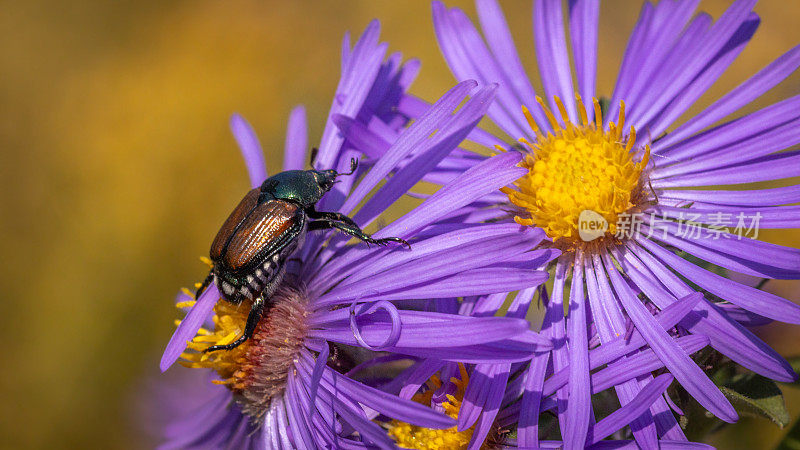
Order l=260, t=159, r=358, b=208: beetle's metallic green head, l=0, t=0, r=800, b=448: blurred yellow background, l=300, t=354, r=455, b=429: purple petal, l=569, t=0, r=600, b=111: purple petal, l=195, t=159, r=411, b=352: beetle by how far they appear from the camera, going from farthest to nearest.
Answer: l=0, t=0, r=800, b=448: blurred yellow background → l=569, t=0, r=600, b=111: purple petal → l=260, t=159, r=358, b=208: beetle's metallic green head → l=195, t=159, r=411, b=352: beetle → l=300, t=354, r=455, b=429: purple petal

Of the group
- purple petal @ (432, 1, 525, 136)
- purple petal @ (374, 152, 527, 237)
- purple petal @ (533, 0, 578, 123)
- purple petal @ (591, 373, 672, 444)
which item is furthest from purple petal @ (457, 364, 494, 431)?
purple petal @ (533, 0, 578, 123)

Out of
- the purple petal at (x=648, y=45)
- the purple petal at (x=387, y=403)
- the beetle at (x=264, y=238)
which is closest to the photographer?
the purple petal at (x=387, y=403)

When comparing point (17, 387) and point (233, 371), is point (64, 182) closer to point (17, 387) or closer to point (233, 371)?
point (17, 387)

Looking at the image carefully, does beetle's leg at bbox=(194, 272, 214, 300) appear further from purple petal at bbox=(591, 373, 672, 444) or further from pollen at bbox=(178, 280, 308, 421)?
purple petal at bbox=(591, 373, 672, 444)

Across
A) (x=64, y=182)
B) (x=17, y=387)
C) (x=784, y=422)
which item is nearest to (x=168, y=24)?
(x=64, y=182)

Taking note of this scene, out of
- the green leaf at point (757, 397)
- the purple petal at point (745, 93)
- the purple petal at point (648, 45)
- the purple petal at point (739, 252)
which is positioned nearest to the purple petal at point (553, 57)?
the purple petal at point (648, 45)

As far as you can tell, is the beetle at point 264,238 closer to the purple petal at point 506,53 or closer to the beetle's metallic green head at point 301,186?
the beetle's metallic green head at point 301,186
